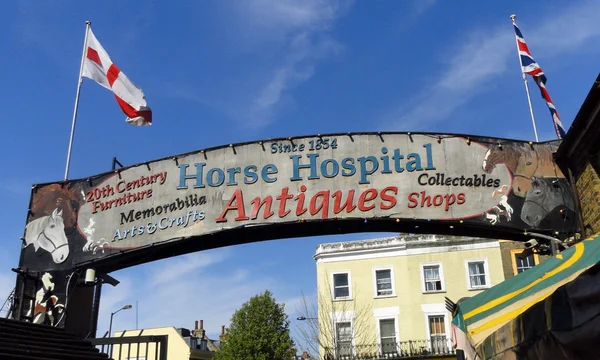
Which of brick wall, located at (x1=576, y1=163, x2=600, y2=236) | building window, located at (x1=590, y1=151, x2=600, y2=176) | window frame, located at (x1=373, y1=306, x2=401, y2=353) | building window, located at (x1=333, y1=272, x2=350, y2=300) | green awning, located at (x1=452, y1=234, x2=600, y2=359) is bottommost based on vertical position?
green awning, located at (x1=452, y1=234, x2=600, y2=359)

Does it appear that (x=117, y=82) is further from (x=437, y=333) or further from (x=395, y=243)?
(x=437, y=333)

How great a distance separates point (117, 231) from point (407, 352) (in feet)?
69.5

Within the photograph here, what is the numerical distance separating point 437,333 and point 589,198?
71.1 feet

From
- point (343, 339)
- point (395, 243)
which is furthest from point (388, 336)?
point (395, 243)

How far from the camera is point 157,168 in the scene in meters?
13.6

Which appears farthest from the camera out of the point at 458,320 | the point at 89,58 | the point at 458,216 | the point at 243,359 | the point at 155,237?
the point at 243,359

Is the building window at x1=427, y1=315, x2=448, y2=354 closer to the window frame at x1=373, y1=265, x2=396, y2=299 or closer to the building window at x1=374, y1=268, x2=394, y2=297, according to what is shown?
the window frame at x1=373, y1=265, x2=396, y2=299

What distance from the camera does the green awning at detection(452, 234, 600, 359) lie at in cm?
348

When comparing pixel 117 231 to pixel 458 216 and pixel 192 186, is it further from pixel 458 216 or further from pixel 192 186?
pixel 458 216

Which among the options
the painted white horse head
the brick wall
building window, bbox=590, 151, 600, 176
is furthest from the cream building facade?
building window, bbox=590, 151, 600, 176

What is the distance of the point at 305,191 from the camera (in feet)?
41.0

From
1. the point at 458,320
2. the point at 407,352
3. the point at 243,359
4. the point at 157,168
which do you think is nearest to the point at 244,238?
the point at 157,168

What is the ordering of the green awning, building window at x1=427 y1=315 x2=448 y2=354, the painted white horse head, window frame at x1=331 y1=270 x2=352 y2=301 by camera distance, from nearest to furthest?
the green awning, the painted white horse head, building window at x1=427 y1=315 x2=448 y2=354, window frame at x1=331 y1=270 x2=352 y2=301

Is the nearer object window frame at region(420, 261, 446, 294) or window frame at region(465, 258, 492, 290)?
window frame at region(465, 258, 492, 290)
